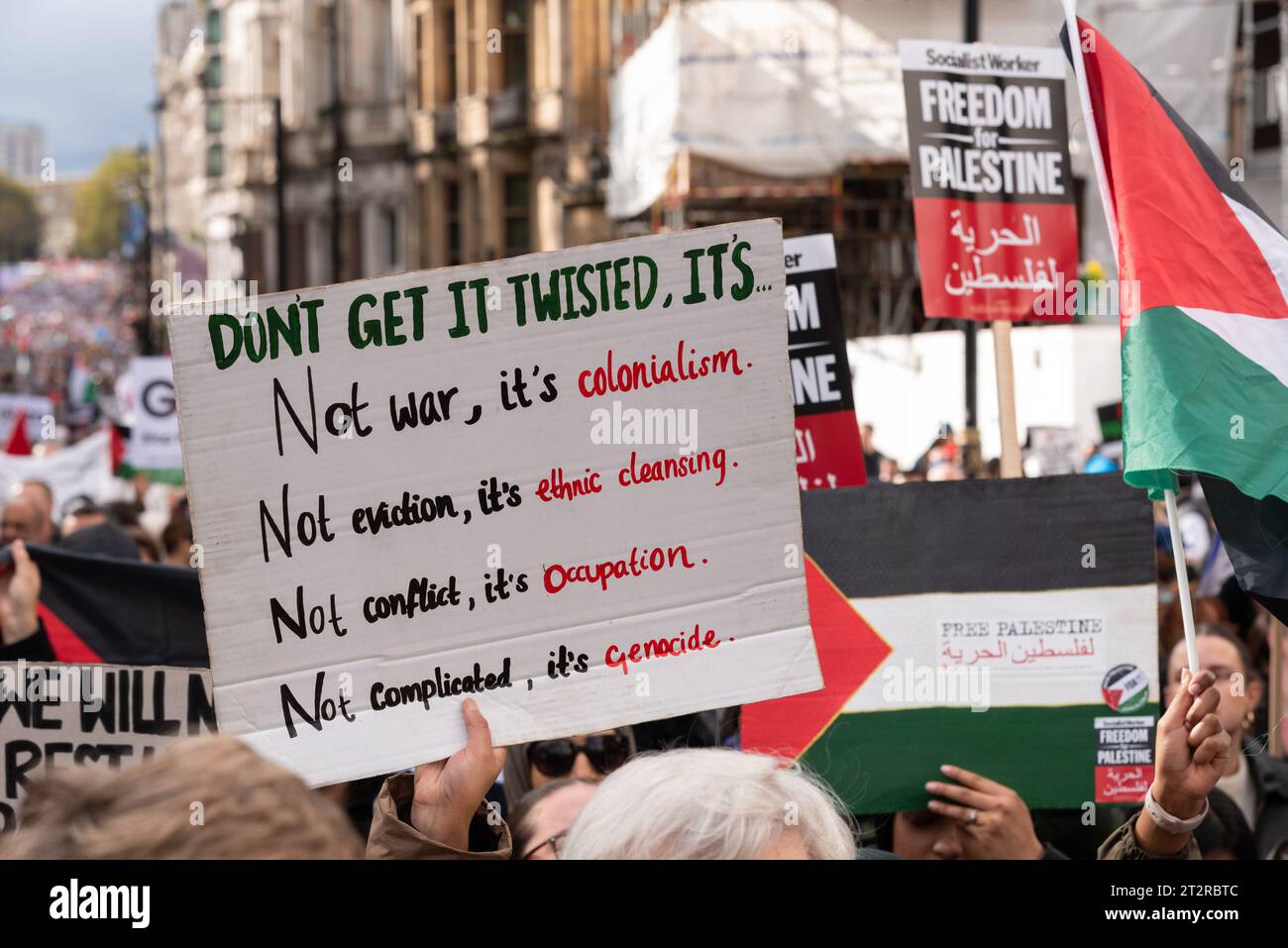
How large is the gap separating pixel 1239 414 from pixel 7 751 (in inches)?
109

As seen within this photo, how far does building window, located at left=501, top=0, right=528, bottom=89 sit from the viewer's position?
39562 mm

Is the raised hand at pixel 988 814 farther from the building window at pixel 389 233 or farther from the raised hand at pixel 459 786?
the building window at pixel 389 233

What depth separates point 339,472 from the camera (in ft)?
9.74

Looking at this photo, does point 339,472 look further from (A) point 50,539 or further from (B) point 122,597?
(A) point 50,539

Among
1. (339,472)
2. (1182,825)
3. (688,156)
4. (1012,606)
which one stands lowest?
(1182,825)

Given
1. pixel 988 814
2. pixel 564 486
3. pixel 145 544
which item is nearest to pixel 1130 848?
pixel 988 814

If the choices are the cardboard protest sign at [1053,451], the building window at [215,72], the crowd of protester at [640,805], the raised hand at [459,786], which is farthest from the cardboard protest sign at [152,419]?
the building window at [215,72]

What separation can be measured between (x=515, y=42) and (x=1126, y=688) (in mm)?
37997

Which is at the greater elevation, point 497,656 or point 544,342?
point 544,342

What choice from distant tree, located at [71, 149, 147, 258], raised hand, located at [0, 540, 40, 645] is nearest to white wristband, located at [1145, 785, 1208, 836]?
raised hand, located at [0, 540, 40, 645]

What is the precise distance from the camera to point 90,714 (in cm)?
402

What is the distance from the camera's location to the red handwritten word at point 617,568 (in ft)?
10.0

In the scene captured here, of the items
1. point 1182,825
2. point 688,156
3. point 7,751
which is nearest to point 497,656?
point 1182,825

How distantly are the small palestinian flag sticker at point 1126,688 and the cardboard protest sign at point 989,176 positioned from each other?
2.64m
